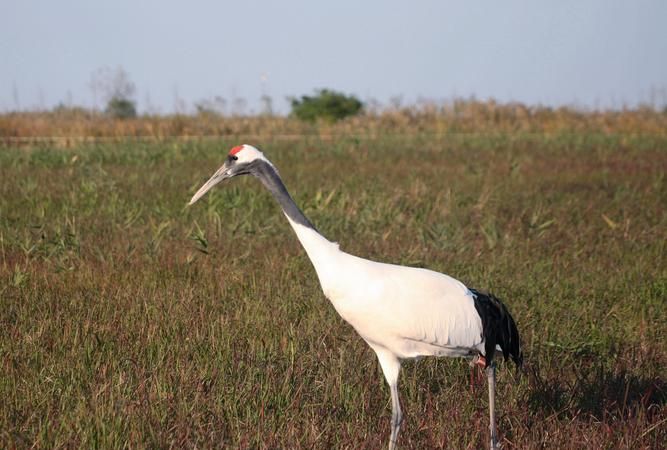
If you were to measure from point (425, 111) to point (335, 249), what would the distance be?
25118 millimetres

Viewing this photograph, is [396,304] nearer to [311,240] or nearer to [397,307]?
[397,307]

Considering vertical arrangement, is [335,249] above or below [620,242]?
above

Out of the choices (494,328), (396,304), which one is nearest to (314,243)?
(396,304)

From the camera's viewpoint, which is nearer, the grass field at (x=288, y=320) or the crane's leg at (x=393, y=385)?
the crane's leg at (x=393, y=385)

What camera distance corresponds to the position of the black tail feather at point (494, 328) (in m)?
3.51

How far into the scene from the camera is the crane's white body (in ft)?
11.0

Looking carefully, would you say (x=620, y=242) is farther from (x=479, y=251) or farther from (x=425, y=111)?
(x=425, y=111)

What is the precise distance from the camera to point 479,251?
23.0 ft

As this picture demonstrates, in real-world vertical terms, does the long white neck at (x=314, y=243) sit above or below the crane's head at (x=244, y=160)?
below

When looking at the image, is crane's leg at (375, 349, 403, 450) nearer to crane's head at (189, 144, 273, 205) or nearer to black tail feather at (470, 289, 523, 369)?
black tail feather at (470, 289, 523, 369)

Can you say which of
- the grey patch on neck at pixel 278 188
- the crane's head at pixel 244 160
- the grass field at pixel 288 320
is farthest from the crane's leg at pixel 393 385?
the crane's head at pixel 244 160

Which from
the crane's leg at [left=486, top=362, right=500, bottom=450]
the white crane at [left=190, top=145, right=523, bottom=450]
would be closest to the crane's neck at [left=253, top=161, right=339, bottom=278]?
the white crane at [left=190, top=145, right=523, bottom=450]

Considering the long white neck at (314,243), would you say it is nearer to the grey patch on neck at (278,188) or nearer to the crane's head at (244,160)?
the grey patch on neck at (278,188)

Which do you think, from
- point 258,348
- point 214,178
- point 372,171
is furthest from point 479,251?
point 372,171
